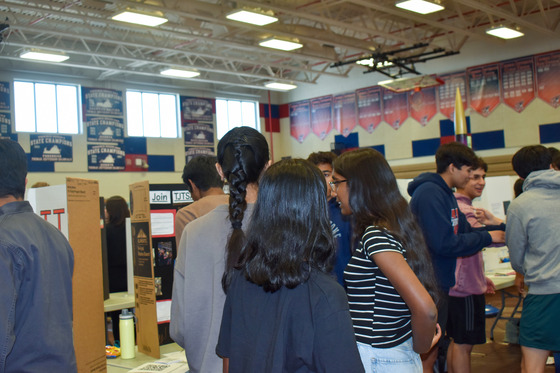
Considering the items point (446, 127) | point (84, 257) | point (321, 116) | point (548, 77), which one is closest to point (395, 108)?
point (446, 127)

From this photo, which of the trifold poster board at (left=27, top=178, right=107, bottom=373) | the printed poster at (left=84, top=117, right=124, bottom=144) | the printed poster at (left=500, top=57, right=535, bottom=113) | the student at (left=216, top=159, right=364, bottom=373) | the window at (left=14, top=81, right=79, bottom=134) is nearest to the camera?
the student at (left=216, top=159, right=364, bottom=373)

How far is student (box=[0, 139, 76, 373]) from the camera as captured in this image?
1499 millimetres

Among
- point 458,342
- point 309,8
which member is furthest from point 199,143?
point 458,342

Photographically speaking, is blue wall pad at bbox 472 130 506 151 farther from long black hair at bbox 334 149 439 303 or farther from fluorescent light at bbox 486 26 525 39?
long black hair at bbox 334 149 439 303

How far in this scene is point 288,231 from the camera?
1304 mm

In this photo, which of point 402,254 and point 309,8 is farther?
point 309,8

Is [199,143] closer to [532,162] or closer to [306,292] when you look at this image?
[532,162]

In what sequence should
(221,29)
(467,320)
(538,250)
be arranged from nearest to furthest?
(538,250) → (467,320) → (221,29)

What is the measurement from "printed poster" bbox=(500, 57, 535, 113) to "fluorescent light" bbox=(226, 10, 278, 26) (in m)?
5.89

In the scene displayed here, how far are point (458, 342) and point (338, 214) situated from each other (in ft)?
3.49

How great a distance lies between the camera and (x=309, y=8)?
32.1 ft

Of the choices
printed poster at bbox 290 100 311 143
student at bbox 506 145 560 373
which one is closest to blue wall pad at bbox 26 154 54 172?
printed poster at bbox 290 100 311 143

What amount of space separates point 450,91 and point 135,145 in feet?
24.8

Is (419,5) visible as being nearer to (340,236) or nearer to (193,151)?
(340,236)
